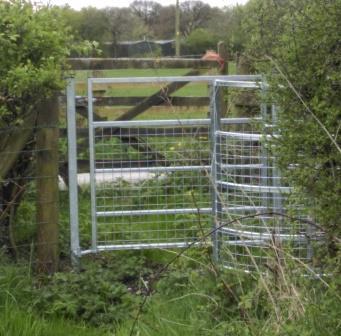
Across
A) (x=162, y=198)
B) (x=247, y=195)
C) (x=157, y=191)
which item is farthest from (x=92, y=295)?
(x=162, y=198)

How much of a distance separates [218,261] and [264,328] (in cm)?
196

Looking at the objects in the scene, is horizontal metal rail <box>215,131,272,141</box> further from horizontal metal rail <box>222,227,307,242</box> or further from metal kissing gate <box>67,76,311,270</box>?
horizontal metal rail <box>222,227,307,242</box>

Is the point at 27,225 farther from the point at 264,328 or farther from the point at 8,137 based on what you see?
the point at 264,328

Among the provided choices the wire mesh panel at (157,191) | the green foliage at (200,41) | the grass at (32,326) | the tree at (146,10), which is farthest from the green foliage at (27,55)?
the tree at (146,10)

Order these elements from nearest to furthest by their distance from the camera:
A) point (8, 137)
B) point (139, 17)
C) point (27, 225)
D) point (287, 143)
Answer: point (287, 143) < point (8, 137) < point (27, 225) < point (139, 17)

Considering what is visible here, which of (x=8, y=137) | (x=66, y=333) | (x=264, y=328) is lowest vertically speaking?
(x=66, y=333)

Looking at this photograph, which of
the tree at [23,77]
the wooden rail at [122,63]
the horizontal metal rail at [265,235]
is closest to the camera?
the horizontal metal rail at [265,235]

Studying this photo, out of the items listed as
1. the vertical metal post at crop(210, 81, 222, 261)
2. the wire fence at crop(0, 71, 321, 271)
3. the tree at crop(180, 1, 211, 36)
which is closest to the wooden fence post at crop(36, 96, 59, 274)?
the wire fence at crop(0, 71, 321, 271)

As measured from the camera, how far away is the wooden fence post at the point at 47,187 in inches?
250

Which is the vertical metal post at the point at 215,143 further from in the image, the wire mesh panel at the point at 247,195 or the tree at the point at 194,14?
the tree at the point at 194,14

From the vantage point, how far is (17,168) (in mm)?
6449

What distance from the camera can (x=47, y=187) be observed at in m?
6.38

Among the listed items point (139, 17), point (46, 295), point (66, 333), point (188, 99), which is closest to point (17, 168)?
point (46, 295)

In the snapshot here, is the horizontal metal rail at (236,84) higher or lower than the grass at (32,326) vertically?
higher
